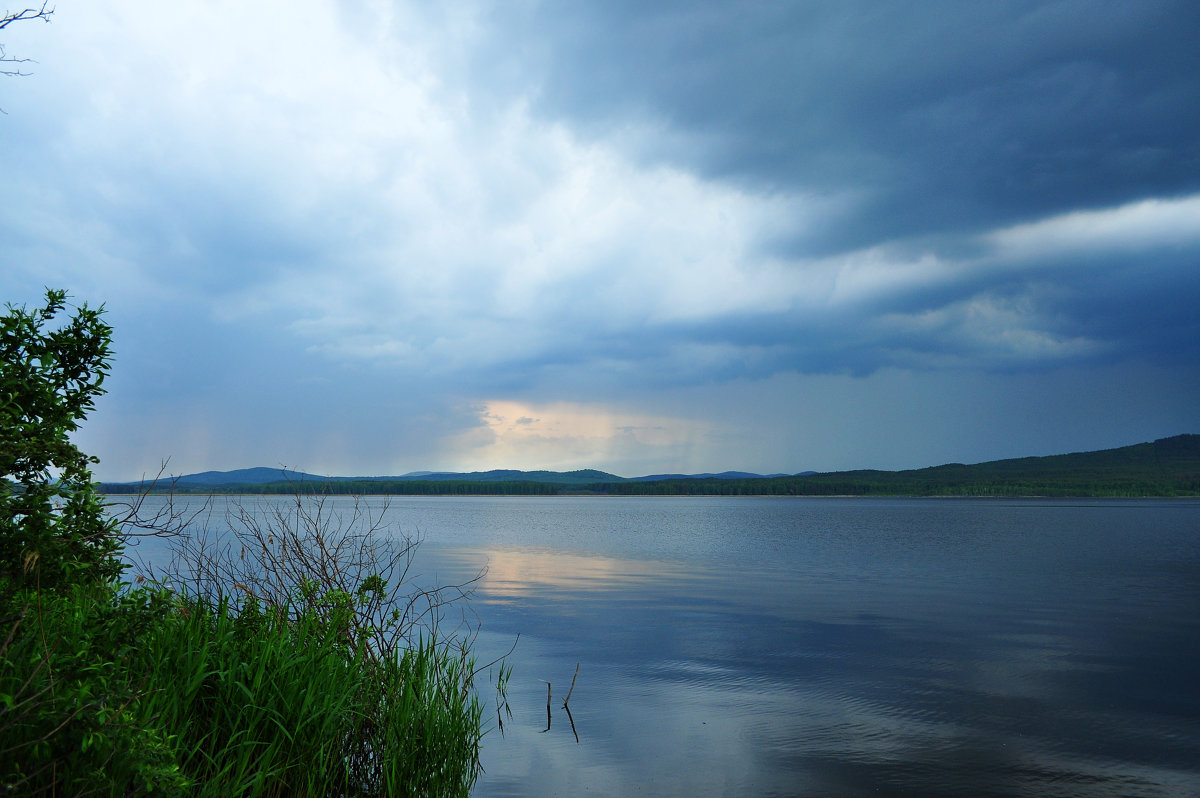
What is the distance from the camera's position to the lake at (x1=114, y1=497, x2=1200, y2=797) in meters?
9.36

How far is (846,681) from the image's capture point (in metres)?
14.0

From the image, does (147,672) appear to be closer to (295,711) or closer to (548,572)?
(295,711)

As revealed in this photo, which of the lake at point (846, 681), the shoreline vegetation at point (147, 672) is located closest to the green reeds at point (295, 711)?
the shoreline vegetation at point (147, 672)

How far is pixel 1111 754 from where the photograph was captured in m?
9.96

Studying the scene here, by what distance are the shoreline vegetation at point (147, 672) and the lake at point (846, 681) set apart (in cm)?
189

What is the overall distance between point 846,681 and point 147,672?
39.0 feet

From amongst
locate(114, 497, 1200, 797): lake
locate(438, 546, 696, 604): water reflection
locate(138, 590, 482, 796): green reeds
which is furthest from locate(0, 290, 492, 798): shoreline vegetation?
locate(438, 546, 696, 604): water reflection

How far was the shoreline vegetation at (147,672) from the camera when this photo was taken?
427cm

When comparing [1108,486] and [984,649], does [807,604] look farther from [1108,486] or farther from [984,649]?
[1108,486]

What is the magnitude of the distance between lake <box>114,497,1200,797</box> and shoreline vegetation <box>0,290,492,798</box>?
6.19 ft

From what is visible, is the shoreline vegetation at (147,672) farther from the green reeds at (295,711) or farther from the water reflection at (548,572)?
the water reflection at (548,572)

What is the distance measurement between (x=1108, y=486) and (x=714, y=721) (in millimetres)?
200932

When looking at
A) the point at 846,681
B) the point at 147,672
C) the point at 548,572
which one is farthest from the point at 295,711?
the point at 548,572

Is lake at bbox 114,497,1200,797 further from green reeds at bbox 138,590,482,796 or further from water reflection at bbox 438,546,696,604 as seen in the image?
green reeds at bbox 138,590,482,796
